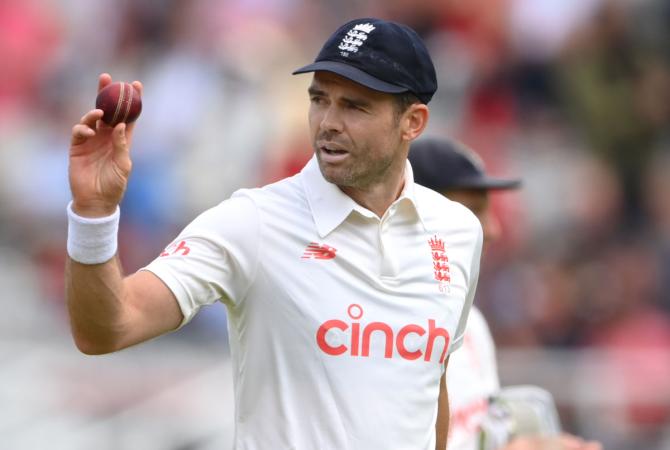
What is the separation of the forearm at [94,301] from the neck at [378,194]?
35.7 inches

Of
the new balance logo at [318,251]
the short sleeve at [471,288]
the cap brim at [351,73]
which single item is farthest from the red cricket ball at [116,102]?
the short sleeve at [471,288]

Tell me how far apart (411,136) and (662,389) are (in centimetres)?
451

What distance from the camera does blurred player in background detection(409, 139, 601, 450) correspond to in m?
4.96

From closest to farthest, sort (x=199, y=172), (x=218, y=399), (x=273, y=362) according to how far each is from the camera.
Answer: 1. (x=273, y=362)
2. (x=218, y=399)
3. (x=199, y=172)

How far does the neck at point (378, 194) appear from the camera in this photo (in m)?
3.88

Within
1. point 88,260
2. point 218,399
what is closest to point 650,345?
point 218,399

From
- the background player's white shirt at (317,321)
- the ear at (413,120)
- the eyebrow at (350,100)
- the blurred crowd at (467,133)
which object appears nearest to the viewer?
the background player's white shirt at (317,321)

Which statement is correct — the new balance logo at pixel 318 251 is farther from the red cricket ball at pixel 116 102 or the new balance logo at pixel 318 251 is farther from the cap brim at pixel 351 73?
the red cricket ball at pixel 116 102

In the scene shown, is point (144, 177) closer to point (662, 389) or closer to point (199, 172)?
point (199, 172)

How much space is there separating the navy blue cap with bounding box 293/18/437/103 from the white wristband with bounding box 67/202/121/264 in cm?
80

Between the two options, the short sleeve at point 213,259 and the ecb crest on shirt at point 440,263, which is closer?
the short sleeve at point 213,259

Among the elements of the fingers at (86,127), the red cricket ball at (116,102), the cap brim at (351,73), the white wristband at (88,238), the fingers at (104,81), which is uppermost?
the cap brim at (351,73)

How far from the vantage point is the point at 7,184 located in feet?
33.8

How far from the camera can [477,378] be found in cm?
505
